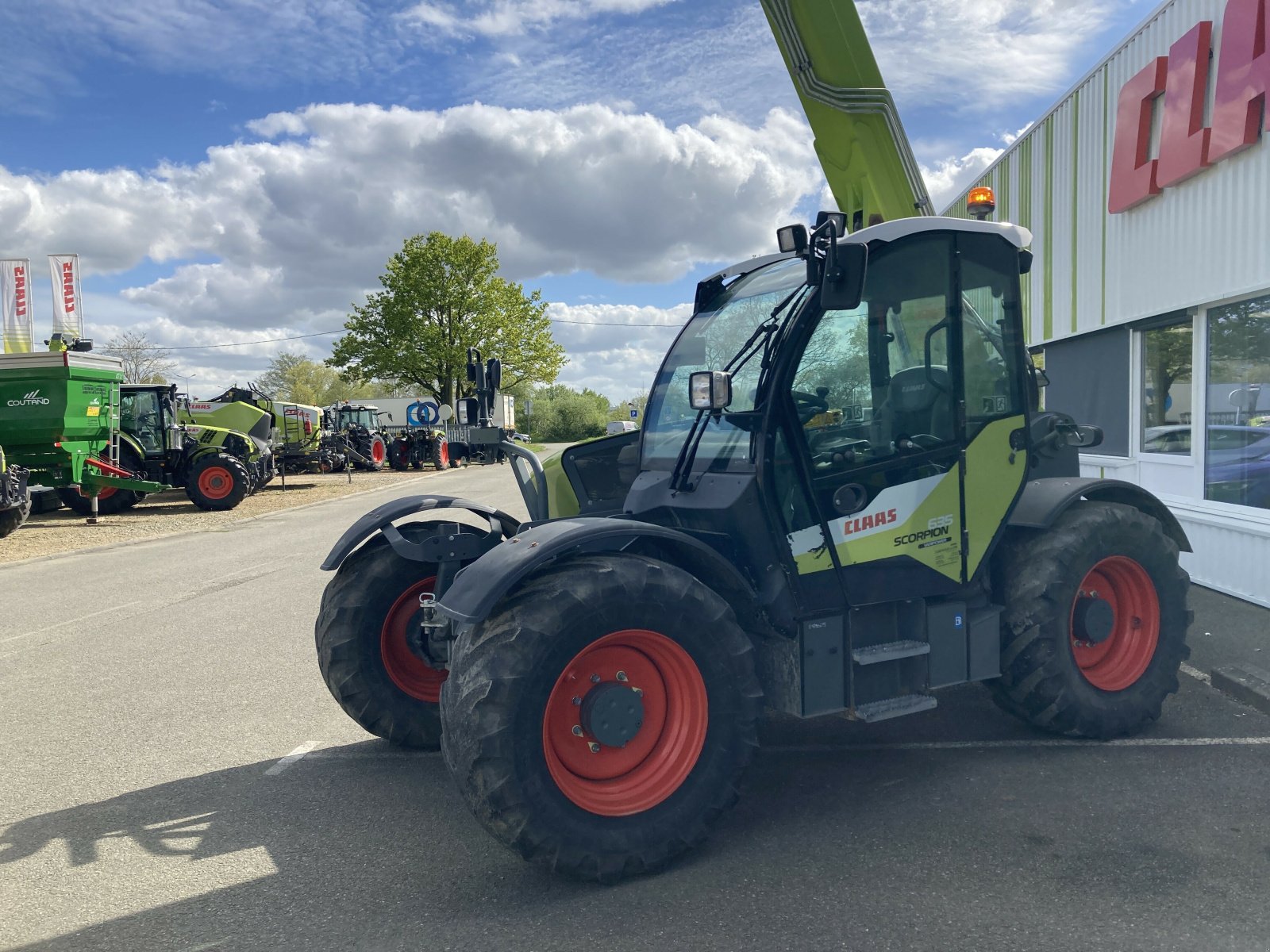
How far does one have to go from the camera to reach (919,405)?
4.42 m

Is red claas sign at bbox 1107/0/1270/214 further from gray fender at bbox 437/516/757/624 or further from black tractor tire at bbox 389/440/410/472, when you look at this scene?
black tractor tire at bbox 389/440/410/472

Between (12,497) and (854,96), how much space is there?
14554 mm

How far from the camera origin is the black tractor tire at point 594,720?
132 inches

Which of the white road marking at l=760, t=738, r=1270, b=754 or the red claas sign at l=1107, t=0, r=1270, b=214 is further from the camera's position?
the red claas sign at l=1107, t=0, r=1270, b=214

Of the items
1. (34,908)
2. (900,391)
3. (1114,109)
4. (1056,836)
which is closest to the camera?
(34,908)

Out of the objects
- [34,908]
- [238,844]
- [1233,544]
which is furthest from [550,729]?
[1233,544]

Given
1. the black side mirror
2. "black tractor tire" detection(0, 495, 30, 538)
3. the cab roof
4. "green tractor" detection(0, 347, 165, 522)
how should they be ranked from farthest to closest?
"green tractor" detection(0, 347, 165, 522) < "black tractor tire" detection(0, 495, 30, 538) < the cab roof < the black side mirror

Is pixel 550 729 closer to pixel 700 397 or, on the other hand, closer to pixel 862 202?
pixel 700 397

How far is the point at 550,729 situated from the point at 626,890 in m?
0.62

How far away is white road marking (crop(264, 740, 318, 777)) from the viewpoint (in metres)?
4.75

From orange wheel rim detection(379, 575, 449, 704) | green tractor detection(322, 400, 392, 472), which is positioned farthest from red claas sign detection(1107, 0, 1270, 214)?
green tractor detection(322, 400, 392, 472)

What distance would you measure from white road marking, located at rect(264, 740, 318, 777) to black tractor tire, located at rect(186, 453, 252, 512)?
17.0m

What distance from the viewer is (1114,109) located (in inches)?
389

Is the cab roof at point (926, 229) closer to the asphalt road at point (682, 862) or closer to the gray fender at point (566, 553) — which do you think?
the gray fender at point (566, 553)
